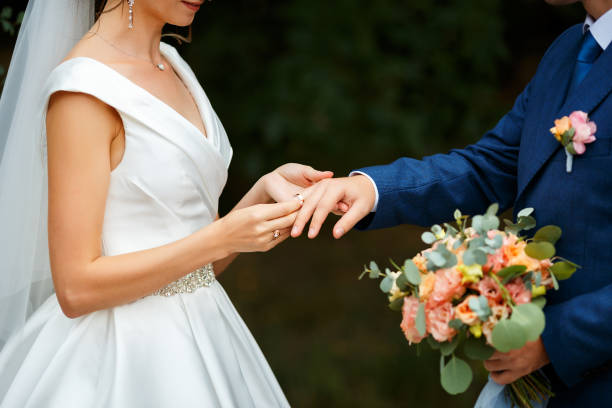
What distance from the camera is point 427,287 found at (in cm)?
151

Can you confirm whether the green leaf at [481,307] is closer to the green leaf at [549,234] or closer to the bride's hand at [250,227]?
the green leaf at [549,234]

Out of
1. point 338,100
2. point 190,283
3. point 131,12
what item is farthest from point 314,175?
point 338,100

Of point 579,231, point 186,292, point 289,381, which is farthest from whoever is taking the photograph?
point 289,381

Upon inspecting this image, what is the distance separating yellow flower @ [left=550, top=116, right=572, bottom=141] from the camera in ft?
5.47

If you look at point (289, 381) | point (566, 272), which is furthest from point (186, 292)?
point (289, 381)

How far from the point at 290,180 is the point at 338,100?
304cm

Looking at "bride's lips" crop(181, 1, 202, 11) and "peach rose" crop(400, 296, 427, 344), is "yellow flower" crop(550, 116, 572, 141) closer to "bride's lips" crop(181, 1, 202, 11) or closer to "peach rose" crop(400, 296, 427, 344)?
"peach rose" crop(400, 296, 427, 344)

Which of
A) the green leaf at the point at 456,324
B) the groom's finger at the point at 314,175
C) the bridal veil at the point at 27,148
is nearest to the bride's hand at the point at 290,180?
the groom's finger at the point at 314,175

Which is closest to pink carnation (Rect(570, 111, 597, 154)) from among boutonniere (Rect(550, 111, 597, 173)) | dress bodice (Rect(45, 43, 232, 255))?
boutonniere (Rect(550, 111, 597, 173))

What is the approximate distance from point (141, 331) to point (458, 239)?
91cm

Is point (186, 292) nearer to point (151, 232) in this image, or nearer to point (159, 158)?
point (151, 232)

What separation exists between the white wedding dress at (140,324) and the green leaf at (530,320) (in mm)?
862

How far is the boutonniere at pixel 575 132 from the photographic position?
1646 mm

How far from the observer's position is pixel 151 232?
192 cm
